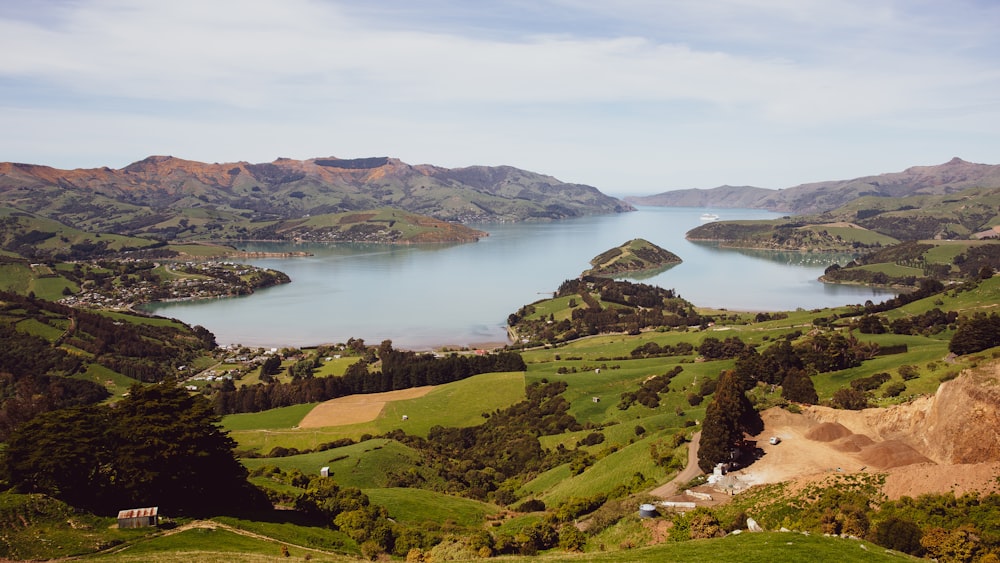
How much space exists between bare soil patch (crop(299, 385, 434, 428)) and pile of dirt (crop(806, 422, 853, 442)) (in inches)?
1805

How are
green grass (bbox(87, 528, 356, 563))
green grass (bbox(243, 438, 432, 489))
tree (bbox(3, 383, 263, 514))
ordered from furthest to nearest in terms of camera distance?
green grass (bbox(243, 438, 432, 489)) → tree (bbox(3, 383, 263, 514)) → green grass (bbox(87, 528, 356, 563))

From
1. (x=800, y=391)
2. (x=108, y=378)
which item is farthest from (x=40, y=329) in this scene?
(x=800, y=391)

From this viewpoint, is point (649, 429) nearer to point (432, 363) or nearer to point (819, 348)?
point (819, 348)

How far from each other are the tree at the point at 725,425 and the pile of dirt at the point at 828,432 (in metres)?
3.17

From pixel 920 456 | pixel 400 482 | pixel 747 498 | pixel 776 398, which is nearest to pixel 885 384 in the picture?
pixel 776 398

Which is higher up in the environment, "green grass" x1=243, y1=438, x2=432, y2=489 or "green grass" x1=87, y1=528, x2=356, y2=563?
"green grass" x1=87, y1=528, x2=356, y2=563

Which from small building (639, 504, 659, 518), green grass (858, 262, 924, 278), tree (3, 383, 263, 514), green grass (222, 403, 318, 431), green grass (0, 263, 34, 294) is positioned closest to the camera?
tree (3, 383, 263, 514)

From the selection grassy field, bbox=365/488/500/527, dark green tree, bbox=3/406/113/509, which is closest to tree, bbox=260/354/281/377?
grassy field, bbox=365/488/500/527

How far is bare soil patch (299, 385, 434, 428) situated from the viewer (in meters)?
65.7

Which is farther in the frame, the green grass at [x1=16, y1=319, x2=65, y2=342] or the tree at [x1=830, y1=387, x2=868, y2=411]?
the green grass at [x1=16, y1=319, x2=65, y2=342]

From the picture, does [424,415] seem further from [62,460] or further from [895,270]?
[895,270]

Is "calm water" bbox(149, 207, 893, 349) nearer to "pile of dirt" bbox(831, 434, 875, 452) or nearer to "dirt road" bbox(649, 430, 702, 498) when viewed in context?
"dirt road" bbox(649, 430, 702, 498)

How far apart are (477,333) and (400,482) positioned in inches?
3189

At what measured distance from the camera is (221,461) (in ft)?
95.4
